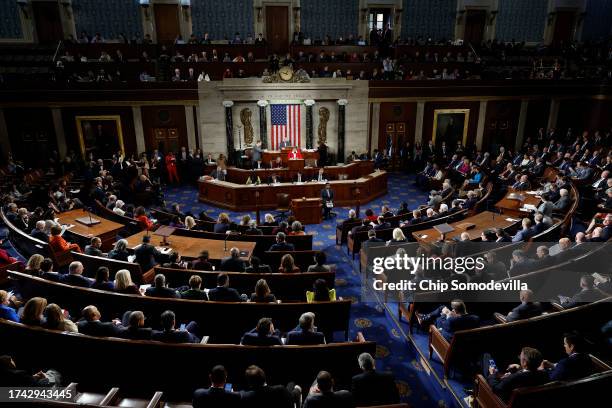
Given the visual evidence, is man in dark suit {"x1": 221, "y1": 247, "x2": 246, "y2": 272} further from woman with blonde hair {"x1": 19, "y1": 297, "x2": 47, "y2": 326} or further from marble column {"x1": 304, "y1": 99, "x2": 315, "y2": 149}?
marble column {"x1": 304, "y1": 99, "x2": 315, "y2": 149}

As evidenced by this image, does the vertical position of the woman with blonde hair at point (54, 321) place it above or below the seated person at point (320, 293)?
above

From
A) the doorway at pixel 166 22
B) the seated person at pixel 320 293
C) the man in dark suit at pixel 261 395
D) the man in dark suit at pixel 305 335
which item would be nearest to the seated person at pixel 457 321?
the seated person at pixel 320 293

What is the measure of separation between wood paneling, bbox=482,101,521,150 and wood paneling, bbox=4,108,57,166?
57.0ft

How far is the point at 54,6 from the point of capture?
1742 cm

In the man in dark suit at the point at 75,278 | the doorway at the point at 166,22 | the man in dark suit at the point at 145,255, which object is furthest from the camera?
the doorway at the point at 166,22

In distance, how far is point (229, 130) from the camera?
15.9 metres

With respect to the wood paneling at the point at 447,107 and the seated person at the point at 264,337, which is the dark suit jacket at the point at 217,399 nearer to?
the seated person at the point at 264,337

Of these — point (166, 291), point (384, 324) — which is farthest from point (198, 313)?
point (384, 324)

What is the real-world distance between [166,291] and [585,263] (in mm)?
6033

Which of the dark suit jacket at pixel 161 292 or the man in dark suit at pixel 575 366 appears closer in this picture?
the man in dark suit at pixel 575 366

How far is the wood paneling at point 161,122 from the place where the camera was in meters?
16.0

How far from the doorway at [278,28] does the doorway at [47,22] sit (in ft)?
28.6

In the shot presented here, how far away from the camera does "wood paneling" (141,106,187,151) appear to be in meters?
16.0

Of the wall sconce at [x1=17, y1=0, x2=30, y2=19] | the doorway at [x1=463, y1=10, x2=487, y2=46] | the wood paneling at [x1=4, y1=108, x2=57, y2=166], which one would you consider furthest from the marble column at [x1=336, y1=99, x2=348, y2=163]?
the wall sconce at [x1=17, y1=0, x2=30, y2=19]
